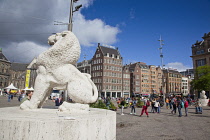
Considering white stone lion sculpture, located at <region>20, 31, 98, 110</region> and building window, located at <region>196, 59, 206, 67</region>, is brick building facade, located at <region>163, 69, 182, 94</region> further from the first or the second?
white stone lion sculpture, located at <region>20, 31, 98, 110</region>

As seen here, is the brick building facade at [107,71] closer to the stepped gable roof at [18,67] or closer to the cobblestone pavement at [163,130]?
the cobblestone pavement at [163,130]

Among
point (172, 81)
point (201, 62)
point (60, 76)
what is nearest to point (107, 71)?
point (201, 62)

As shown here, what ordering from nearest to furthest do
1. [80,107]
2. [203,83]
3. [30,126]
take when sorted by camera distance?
[30,126] < [80,107] < [203,83]

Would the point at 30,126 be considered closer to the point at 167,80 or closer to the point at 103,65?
the point at 103,65

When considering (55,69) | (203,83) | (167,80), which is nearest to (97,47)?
(203,83)

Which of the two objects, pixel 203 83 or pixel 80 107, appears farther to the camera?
pixel 203 83

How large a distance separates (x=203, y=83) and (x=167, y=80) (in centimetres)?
3702

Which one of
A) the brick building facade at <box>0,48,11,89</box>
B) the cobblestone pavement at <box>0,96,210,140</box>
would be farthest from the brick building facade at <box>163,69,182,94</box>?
the brick building facade at <box>0,48,11,89</box>

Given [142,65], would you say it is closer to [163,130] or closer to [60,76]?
[163,130]

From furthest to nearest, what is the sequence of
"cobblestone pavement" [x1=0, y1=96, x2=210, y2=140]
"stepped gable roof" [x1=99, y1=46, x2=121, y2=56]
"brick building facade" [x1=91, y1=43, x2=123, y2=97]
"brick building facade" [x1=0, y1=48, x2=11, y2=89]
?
"brick building facade" [x1=0, y1=48, x2=11, y2=89] → "stepped gable roof" [x1=99, y1=46, x2=121, y2=56] → "brick building facade" [x1=91, y1=43, x2=123, y2=97] → "cobblestone pavement" [x1=0, y1=96, x2=210, y2=140]

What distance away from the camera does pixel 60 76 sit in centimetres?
372

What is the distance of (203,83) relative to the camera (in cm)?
2838

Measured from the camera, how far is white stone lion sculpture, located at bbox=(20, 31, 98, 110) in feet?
12.1

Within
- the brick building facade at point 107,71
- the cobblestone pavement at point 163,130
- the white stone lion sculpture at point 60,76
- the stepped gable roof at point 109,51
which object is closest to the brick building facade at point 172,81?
the brick building facade at point 107,71
